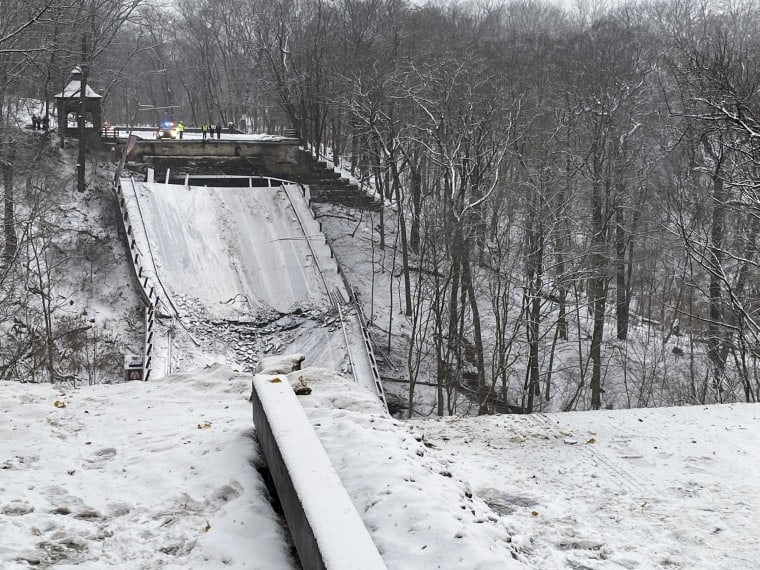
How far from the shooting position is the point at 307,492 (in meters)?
5.30

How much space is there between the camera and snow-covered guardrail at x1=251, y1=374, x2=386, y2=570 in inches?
182

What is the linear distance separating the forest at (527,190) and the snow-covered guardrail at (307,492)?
7.60 metres

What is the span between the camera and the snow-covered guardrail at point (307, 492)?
4.62 m

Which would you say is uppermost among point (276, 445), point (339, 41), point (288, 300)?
point (339, 41)

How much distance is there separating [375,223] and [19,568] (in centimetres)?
2999

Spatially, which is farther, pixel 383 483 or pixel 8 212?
pixel 8 212

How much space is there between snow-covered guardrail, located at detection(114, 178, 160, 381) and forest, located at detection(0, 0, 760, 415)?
253 centimetres

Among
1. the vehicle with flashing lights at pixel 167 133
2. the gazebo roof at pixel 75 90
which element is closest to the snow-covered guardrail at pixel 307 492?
the gazebo roof at pixel 75 90

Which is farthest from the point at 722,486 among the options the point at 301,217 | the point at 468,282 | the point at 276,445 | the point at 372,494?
the point at 301,217

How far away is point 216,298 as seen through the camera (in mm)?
25141

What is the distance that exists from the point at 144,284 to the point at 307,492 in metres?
20.4

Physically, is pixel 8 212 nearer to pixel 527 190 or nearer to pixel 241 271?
pixel 241 271

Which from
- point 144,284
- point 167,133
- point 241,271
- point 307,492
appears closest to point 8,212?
point 144,284

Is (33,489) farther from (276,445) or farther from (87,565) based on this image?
(276,445)
